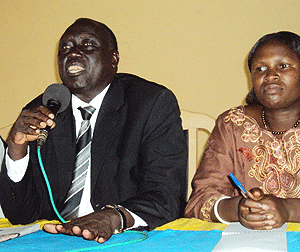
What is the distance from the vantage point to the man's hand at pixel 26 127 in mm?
1400

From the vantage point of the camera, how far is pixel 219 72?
2961 mm

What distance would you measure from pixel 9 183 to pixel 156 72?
1626mm

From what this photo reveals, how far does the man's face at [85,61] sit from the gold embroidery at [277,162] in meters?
0.67

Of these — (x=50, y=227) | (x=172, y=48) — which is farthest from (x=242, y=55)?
(x=50, y=227)

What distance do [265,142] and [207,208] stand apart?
0.38 meters

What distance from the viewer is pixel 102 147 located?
1767mm

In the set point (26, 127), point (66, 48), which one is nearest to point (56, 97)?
point (26, 127)

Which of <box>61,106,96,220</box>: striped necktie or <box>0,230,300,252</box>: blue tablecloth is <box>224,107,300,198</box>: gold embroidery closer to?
<box>0,230,300,252</box>: blue tablecloth

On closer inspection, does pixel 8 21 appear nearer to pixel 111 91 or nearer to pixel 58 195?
pixel 111 91

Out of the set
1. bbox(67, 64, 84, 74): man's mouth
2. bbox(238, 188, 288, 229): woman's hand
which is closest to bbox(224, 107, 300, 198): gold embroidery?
bbox(238, 188, 288, 229): woman's hand

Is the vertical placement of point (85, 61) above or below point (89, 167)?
above

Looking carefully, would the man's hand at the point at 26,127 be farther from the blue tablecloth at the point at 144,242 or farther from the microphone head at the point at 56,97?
the blue tablecloth at the point at 144,242

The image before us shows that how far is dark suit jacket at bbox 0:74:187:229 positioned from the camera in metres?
1.67

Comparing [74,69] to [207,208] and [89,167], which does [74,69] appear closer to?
[89,167]
